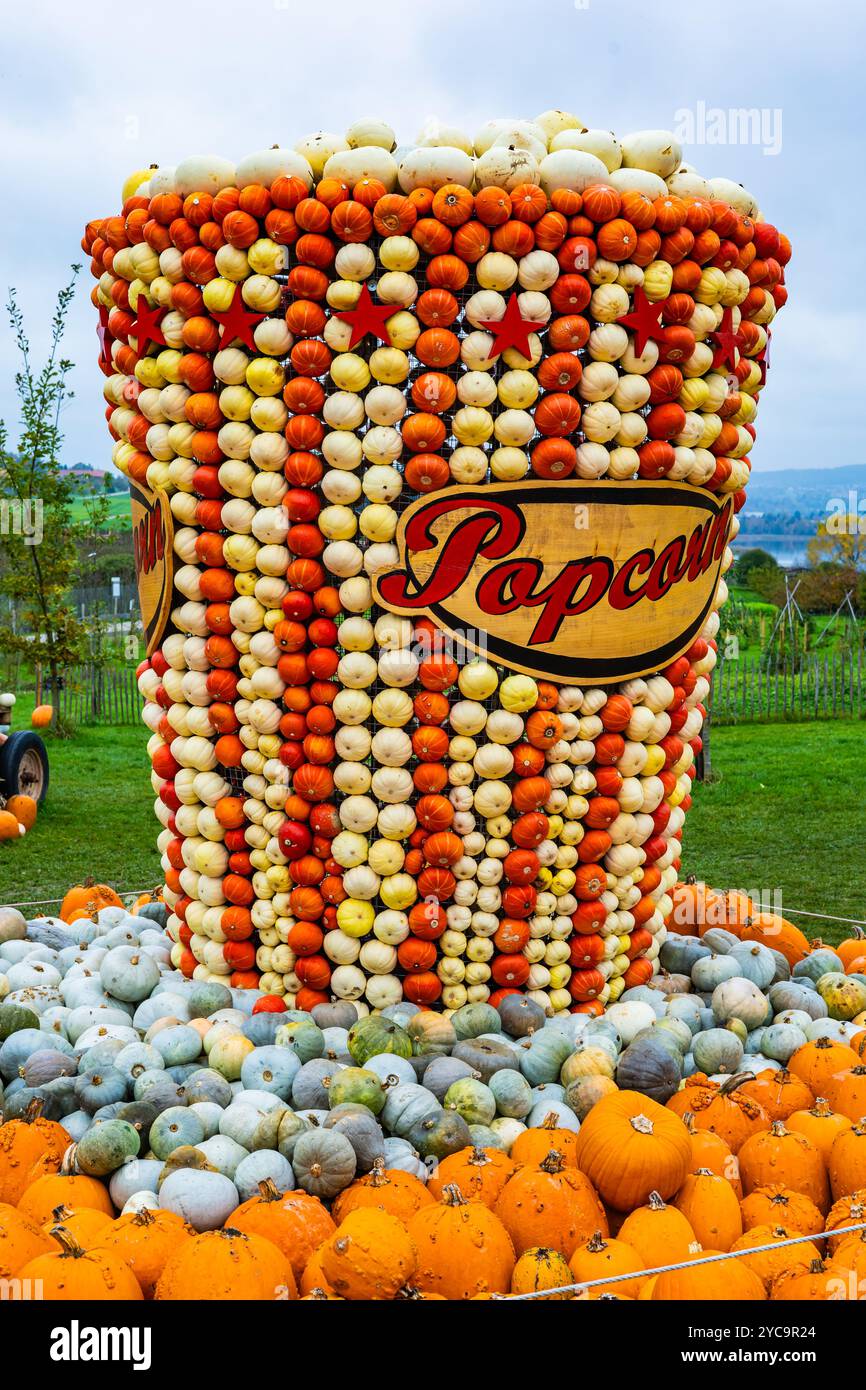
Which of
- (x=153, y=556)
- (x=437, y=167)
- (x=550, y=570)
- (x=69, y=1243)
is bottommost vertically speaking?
(x=69, y=1243)

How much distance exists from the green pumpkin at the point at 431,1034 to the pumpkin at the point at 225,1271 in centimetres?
162

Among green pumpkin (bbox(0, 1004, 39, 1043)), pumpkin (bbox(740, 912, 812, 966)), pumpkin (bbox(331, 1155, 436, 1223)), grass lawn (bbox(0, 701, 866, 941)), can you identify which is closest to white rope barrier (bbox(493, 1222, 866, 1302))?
pumpkin (bbox(331, 1155, 436, 1223))

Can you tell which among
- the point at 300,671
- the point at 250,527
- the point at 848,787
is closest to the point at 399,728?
the point at 300,671

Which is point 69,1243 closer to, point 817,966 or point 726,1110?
point 726,1110

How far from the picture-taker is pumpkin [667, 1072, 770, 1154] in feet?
14.9

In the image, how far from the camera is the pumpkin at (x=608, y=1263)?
3502mm

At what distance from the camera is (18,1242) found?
11.7ft

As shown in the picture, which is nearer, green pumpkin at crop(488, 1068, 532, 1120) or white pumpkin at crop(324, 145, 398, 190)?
green pumpkin at crop(488, 1068, 532, 1120)

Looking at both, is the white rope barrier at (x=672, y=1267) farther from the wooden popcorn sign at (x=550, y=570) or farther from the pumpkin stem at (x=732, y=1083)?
the wooden popcorn sign at (x=550, y=570)

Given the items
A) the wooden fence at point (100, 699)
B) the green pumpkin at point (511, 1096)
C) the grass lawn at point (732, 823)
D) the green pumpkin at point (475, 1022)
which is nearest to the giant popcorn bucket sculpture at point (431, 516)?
the green pumpkin at point (475, 1022)

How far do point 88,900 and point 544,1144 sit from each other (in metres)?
4.34

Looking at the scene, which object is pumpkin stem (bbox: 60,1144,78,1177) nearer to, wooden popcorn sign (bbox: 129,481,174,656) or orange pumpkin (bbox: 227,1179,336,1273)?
orange pumpkin (bbox: 227,1179,336,1273)

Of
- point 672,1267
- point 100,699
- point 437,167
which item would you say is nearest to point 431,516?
point 437,167

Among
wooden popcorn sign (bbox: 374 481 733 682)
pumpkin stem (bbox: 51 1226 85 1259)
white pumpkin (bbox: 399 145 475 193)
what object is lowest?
pumpkin stem (bbox: 51 1226 85 1259)
